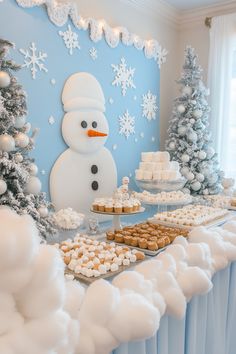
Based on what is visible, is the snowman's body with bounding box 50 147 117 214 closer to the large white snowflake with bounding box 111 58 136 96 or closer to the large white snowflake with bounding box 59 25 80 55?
the large white snowflake with bounding box 111 58 136 96

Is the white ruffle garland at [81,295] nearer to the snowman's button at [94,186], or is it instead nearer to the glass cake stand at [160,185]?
the glass cake stand at [160,185]

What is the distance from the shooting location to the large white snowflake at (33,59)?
183 cm

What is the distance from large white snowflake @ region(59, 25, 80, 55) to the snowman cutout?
0.56 feet

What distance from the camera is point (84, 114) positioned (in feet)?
6.98

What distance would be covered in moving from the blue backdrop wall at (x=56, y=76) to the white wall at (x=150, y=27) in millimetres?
208

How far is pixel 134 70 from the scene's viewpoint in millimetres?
2598

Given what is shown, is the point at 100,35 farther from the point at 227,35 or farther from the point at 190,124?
the point at 227,35


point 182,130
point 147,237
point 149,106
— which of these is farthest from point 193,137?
point 147,237

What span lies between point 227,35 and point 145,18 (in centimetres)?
73

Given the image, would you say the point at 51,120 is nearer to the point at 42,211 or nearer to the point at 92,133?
the point at 92,133

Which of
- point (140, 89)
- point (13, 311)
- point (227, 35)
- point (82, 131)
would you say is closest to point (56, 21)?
point (82, 131)

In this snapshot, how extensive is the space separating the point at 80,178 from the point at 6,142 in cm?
84

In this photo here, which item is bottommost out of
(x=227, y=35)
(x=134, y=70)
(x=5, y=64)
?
(x=5, y=64)

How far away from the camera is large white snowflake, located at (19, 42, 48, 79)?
183 centimetres
